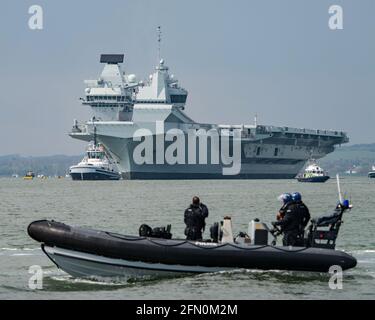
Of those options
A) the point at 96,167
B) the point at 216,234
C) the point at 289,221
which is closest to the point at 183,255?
the point at 216,234

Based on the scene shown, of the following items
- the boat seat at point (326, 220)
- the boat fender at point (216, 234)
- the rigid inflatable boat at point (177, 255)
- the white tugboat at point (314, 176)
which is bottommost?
the white tugboat at point (314, 176)

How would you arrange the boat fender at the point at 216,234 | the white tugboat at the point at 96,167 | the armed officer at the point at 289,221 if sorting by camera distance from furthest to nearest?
the white tugboat at the point at 96,167 < the boat fender at the point at 216,234 < the armed officer at the point at 289,221

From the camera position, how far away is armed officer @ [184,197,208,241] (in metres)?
22.6

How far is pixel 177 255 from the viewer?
859 inches

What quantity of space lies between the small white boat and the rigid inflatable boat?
126m

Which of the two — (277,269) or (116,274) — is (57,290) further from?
(277,269)

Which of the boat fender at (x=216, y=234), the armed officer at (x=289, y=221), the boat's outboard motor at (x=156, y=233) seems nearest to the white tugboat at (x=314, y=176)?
the armed officer at (x=289, y=221)

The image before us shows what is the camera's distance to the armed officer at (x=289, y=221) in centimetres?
2248

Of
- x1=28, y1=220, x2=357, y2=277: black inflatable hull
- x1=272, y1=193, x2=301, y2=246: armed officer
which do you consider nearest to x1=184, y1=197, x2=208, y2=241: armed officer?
x1=28, y1=220, x2=357, y2=277: black inflatable hull

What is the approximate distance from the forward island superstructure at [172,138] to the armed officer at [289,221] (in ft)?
409

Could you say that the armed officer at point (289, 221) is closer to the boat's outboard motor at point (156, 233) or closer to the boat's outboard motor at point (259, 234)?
the boat's outboard motor at point (259, 234)

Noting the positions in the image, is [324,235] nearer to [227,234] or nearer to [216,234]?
[227,234]
